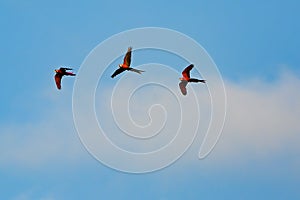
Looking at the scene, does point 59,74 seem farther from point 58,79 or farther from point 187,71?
point 187,71

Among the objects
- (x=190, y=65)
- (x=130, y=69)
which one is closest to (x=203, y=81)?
Result: (x=190, y=65)

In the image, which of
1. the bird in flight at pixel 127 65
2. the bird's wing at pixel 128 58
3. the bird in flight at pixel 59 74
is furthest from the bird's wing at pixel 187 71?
the bird in flight at pixel 59 74

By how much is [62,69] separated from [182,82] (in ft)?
13.8

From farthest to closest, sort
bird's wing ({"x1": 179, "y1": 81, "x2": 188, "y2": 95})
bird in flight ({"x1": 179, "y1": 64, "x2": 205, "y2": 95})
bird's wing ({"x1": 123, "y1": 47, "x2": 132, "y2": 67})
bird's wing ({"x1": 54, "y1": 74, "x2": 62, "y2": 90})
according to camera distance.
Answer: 1. bird's wing ({"x1": 54, "y1": 74, "x2": 62, "y2": 90})
2. bird's wing ({"x1": 179, "y1": 81, "x2": 188, "y2": 95})
3. bird in flight ({"x1": 179, "y1": 64, "x2": 205, "y2": 95})
4. bird's wing ({"x1": 123, "y1": 47, "x2": 132, "y2": 67})

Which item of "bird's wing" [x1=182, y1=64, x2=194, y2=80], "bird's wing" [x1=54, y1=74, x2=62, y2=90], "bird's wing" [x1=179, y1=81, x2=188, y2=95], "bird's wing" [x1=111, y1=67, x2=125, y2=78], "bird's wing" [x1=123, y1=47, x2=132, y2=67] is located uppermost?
"bird's wing" [x1=54, y1=74, x2=62, y2=90]

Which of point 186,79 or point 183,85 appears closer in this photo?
point 186,79

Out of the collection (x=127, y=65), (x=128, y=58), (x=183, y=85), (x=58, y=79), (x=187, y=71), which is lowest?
(x=183, y=85)

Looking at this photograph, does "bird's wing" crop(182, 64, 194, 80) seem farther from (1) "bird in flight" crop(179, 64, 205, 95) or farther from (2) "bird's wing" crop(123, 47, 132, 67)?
(2) "bird's wing" crop(123, 47, 132, 67)

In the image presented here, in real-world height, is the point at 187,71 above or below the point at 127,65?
below

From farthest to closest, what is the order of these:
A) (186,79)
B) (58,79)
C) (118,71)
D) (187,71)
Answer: (58,79)
(118,71)
(186,79)
(187,71)

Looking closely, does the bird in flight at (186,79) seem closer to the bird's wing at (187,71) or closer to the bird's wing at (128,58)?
the bird's wing at (187,71)

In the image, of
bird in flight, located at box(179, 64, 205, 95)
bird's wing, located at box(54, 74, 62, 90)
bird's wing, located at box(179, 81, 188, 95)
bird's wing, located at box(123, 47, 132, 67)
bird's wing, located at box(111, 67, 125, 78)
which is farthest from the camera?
bird's wing, located at box(54, 74, 62, 90)

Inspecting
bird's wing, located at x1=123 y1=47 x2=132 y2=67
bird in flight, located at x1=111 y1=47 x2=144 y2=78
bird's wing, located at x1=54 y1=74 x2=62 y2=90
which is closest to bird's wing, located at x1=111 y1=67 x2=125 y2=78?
bird in flight, located at x1=111 y1=47 x2=144 y2=78

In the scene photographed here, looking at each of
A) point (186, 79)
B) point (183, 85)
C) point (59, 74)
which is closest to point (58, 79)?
point (59, 74)
